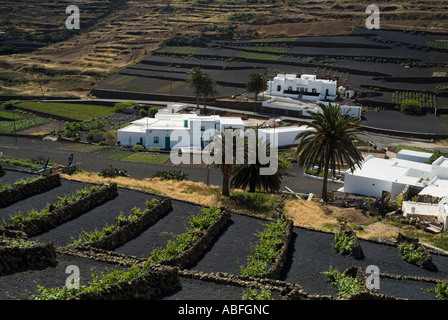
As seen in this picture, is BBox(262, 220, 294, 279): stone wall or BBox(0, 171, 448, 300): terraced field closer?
BBox(0, 171, 448, 300): terraced field

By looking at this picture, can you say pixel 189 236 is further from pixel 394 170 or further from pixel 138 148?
pixel 138 148

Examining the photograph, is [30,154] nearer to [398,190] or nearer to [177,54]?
[398,190]

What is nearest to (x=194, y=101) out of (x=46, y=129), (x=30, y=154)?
(x=46, y=129)

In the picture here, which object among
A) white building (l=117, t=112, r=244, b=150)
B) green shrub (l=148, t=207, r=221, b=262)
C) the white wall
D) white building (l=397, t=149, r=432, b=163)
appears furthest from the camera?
white building (l=117, t=112, r=244, b=150)

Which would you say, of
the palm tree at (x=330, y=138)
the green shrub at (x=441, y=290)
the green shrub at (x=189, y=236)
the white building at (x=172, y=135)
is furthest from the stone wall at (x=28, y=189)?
the white building at (x=172, y=135)

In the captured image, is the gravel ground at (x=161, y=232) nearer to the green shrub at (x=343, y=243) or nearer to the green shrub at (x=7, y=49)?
the green shrub at (x=343, y=243)

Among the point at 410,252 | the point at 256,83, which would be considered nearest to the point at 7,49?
the point at 256,83

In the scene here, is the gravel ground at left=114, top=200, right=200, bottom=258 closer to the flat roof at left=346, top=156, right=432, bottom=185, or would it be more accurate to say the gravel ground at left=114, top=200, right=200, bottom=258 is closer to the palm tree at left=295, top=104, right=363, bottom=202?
the palm tree at left=295, top=104, right=363, bottom=202

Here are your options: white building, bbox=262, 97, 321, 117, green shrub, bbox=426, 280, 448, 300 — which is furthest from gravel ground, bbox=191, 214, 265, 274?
white building, bbox=262, 97, 321, 117
